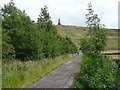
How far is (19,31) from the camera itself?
1085 inches

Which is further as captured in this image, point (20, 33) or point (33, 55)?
point (33, 55)

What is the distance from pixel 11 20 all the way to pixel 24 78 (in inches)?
330

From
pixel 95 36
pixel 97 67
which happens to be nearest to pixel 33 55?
pixel 95 36

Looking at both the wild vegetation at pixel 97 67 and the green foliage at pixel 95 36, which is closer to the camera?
the wild vegetation at pixel 97 67

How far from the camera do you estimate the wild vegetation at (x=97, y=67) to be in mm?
15594

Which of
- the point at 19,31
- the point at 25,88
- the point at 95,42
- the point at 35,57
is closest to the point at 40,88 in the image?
the point at 25,88

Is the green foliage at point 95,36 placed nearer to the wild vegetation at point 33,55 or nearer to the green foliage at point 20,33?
the wild vegetation at point 33,55

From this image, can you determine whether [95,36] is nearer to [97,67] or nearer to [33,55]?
[97,67]

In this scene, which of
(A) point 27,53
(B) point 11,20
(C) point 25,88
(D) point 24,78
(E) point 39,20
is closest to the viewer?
(C) point 25,88

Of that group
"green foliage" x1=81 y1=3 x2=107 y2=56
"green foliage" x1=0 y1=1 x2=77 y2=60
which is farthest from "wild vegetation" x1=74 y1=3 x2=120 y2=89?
"green foliage" x1=0 y1=1 x2=77 y2=60

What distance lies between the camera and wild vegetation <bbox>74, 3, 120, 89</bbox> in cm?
1559

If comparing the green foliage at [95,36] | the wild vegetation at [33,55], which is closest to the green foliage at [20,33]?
the wild vegetation at [33,55]

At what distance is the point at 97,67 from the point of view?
18.3 meters

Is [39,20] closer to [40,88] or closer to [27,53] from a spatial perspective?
[27,53]
